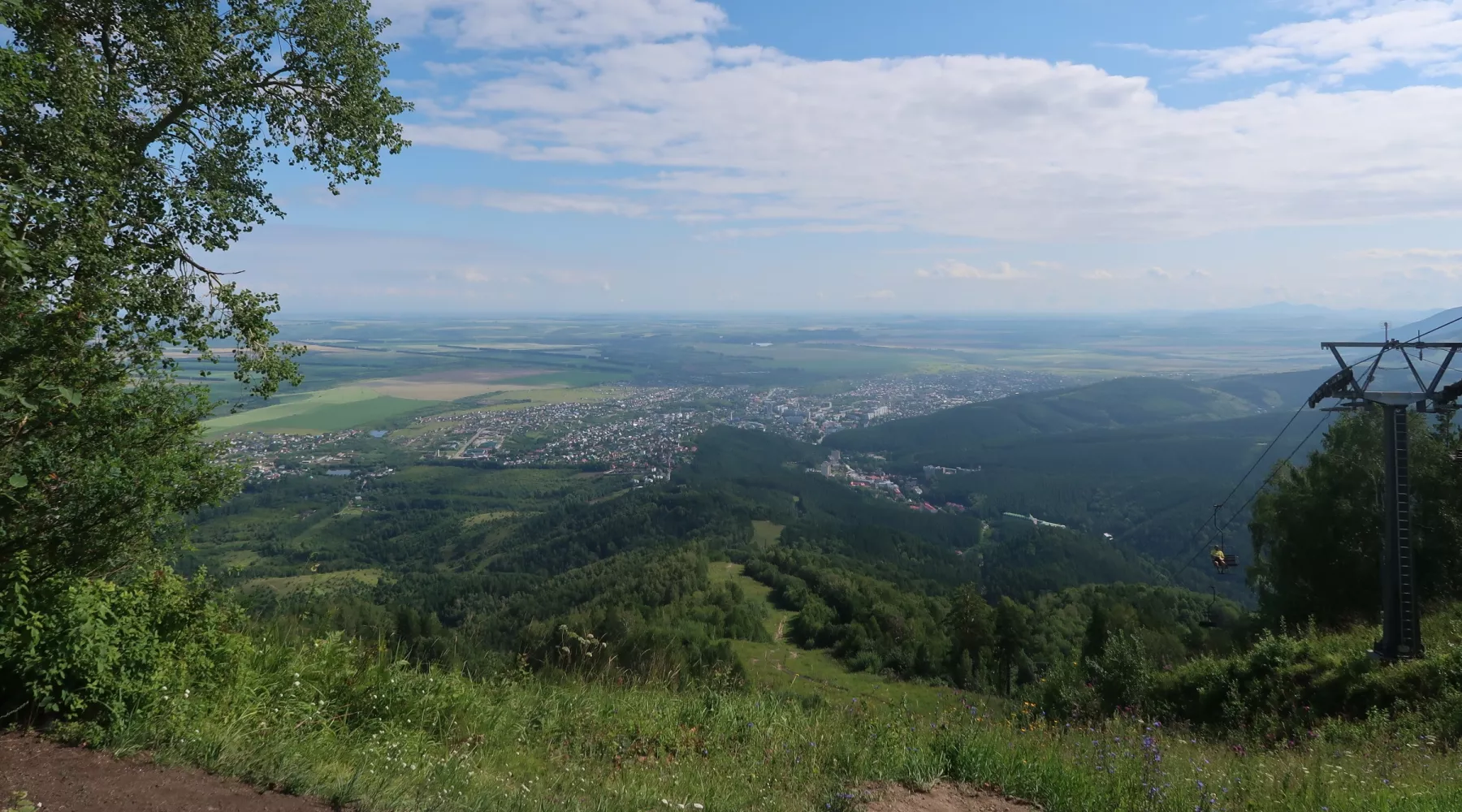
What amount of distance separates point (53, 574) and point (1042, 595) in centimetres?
5597

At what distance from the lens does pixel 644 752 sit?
5070 millimetres

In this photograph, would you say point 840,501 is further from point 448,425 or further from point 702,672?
point 702,672

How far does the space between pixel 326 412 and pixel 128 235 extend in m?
149

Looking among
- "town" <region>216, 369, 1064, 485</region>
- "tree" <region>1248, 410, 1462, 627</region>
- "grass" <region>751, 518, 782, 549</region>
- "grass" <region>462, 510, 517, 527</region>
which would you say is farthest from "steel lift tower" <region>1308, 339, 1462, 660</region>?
"town" <region>216, 369, 1064, 485</region>

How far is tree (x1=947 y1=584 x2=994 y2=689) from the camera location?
3488cm

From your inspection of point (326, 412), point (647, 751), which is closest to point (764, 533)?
point (647, 751)

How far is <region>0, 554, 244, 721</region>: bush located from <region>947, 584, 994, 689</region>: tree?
35391 mm

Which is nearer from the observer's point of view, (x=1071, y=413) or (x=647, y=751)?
(x=647, y=751)

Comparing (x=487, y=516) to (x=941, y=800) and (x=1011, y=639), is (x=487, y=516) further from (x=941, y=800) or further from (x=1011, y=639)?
(x=941, y=800)

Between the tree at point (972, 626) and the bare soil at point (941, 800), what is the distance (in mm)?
33004

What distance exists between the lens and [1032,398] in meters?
166

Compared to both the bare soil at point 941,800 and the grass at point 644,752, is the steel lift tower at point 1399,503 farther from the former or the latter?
the bare soil at point 941,800

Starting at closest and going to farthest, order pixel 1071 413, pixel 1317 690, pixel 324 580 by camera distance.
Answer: pixel 1317 690
pixel 324 580
pixel 1071 413

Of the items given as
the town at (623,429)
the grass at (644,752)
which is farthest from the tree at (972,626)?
the town at (623,429)
